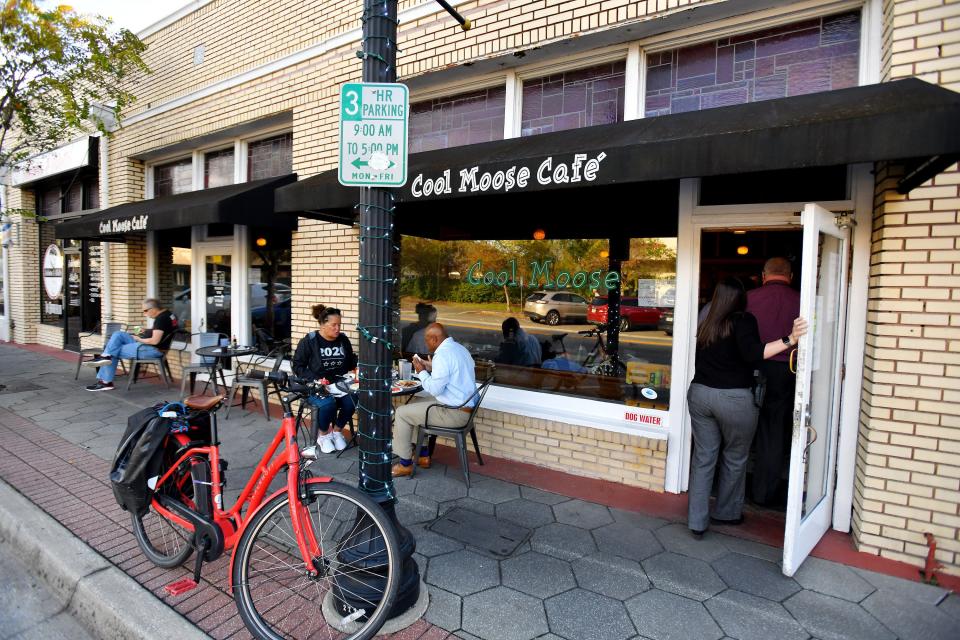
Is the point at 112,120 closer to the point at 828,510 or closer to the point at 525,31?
the point at 525,31

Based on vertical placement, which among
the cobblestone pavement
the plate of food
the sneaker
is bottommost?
the cobblestone pavement

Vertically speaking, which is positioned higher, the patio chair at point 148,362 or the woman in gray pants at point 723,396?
the woman in gray pants at point 723,396

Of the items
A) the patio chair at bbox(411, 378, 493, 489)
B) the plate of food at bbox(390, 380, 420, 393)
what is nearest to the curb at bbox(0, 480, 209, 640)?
the patio chair at bbox(411, 378, 493, 489)

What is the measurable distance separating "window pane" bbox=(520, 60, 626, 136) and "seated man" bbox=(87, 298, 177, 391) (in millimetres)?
6275

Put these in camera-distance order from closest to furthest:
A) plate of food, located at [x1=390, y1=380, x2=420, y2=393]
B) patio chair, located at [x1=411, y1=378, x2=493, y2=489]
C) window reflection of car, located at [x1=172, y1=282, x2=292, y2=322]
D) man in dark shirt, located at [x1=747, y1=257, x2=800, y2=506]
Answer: man in dark shirt, located at [x1=747, y1=257, x2=800, y2=506] → patio chair, located at [x1=411, y1=378, x2=493, y2=489] → plate of food, located at [x1=390, y1=380, x2=420, y2=393] → window reflection of car, located at [x1=172, y1=282, x2=292, y2=322]

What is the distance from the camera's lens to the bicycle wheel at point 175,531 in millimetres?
3141

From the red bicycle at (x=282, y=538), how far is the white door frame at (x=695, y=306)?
2696 mm

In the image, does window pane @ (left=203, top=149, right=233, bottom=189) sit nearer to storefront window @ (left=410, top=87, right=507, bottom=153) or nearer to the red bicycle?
storefront window @ (left=410, top=87, right=507, bottom=153)

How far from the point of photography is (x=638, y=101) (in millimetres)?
4422

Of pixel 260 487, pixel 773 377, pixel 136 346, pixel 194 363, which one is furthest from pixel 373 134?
pixel 136 346

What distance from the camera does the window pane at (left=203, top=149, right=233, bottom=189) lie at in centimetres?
802

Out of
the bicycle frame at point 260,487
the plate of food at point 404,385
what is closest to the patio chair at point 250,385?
the plate of food at point 404,385

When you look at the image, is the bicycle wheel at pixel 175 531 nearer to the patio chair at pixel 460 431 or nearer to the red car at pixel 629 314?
the patio chair at pixel 460 431

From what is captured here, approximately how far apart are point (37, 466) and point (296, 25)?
5465 millimetres
